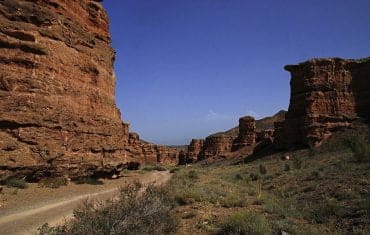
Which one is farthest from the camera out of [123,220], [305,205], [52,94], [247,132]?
[247,132]

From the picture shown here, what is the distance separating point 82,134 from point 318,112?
1181 inches

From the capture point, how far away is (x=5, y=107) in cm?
1602

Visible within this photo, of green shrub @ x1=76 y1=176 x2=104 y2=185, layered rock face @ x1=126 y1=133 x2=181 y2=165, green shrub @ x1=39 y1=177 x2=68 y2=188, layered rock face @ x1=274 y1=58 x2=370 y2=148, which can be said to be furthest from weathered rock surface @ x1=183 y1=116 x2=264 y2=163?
green shrub @ x1=39 y1=177 x2=68 y2=188

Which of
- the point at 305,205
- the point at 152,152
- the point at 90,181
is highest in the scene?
the point at 152,152

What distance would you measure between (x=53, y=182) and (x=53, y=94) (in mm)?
4048

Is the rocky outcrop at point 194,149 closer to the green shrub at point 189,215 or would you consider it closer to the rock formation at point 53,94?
the rock formation at point 53,94

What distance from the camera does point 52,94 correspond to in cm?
1792

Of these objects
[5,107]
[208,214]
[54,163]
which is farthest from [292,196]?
[5,107]

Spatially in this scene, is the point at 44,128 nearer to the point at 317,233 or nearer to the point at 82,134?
the point at 82,134

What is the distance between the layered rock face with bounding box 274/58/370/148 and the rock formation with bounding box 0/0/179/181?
26.0 metres

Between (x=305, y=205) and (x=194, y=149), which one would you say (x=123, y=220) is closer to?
(x=305, y=205)

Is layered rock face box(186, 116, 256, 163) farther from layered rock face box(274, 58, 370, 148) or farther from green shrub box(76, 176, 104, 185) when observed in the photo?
green shrub box(76, 176, 104, 185)

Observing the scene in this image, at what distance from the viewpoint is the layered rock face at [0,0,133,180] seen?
16266mm

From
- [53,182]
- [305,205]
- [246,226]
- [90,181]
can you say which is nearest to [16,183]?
[53,182]
